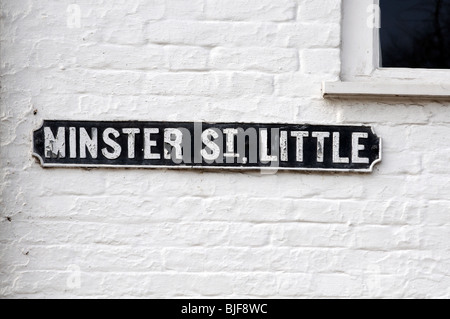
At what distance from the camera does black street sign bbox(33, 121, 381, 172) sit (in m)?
2.30

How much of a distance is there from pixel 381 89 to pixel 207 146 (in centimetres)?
68

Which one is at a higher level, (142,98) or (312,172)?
(142,98)

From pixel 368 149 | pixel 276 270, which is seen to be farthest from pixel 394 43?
pixel 276 270

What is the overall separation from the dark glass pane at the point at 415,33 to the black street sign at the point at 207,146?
0.37 metres

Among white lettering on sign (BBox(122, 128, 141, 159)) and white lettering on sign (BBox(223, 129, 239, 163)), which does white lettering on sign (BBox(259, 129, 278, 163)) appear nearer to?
white lettering on sign (BBox(223, 129, 239, 163))

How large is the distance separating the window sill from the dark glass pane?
0.18m

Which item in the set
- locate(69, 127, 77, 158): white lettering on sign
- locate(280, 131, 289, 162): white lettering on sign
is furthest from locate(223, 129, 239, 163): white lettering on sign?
locate(69, 127, 77, 158): white lettering on sign

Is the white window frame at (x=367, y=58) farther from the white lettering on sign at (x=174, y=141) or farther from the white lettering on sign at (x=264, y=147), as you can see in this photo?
the white lettering on sign at (x=174, y=141)

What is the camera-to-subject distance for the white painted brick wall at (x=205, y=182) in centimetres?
231

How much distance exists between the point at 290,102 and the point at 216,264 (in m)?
0.67

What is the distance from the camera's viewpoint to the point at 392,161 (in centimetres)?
236

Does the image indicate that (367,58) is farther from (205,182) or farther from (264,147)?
(205,182)

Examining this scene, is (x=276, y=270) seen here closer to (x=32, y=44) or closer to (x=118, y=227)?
(x=118, y=227)

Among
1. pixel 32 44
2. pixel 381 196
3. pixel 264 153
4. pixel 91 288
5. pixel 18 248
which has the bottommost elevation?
pixel 91 288
